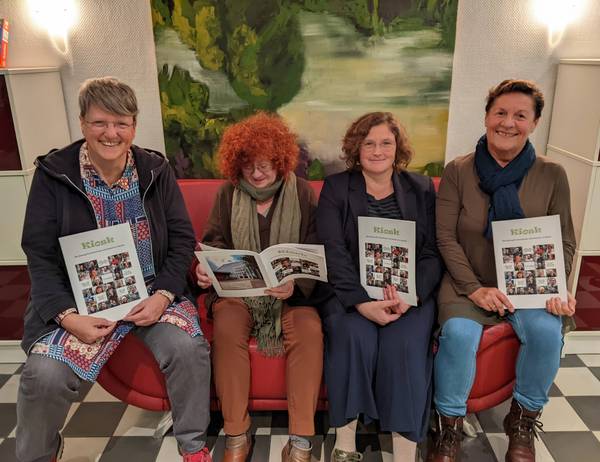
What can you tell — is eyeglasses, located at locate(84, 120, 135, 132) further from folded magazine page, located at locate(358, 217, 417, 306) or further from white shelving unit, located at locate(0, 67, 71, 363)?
folded magazine page, located at locate(358, 217, 417, 306)

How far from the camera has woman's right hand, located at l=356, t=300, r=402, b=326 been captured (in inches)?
72.1

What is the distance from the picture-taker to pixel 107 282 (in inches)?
70.7

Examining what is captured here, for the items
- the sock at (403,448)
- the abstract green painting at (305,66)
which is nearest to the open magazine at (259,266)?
the sock at (403,448)

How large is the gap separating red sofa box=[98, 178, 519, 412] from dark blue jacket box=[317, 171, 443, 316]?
308mm

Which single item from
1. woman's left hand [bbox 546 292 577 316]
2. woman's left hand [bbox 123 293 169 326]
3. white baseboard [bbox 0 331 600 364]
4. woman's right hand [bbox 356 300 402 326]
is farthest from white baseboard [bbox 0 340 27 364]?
woman's left hand [bbox 546 292 577 316]

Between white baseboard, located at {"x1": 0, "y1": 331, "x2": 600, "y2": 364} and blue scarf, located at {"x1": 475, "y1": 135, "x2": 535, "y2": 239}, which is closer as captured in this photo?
blue scarf, located at {"x1": 475, "y1": 135, "x2": 535, "y2": 239}

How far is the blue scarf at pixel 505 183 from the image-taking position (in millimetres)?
1915

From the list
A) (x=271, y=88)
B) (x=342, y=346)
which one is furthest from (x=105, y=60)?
(x=342, y=346)

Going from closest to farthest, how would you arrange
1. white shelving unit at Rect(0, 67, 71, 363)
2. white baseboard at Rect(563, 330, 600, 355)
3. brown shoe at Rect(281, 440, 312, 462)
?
brown shoe at Rect(281, 440, 312, 462), white shelving unit at Rect(0, 67, 71, 363), white baseboard at Rect(563, 330, 600, 355)

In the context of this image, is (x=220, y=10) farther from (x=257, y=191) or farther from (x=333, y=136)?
(x=257, y=191)

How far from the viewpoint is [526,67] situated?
2627 millimetres

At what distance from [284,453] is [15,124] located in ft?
6.36

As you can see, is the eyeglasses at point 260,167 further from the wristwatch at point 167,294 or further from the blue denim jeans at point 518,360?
the blue denim jeans at point 518,360

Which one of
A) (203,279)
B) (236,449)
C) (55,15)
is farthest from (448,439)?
(55,15)
